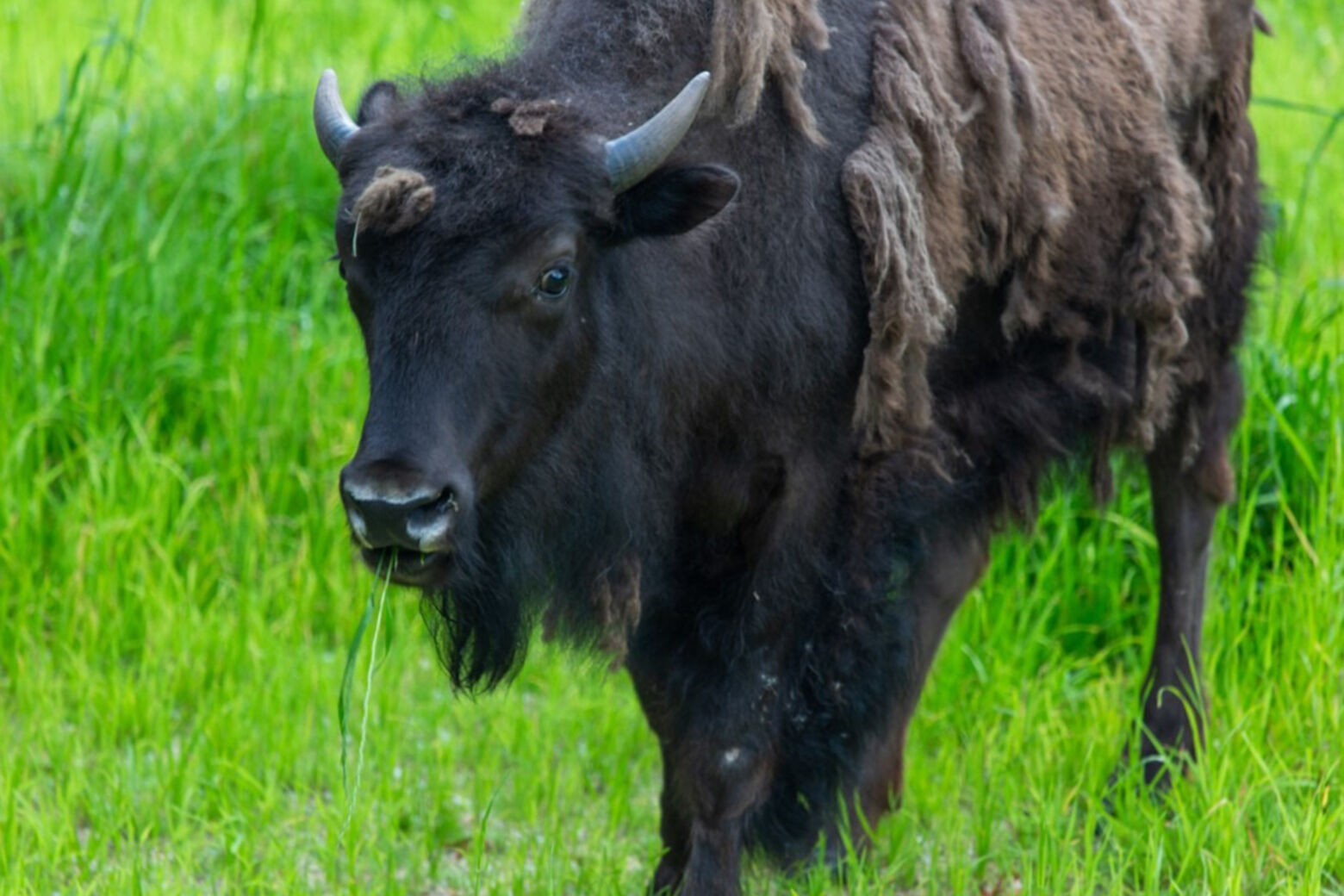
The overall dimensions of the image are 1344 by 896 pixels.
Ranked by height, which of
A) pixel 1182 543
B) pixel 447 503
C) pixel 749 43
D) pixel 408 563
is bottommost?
pixel 1182 543

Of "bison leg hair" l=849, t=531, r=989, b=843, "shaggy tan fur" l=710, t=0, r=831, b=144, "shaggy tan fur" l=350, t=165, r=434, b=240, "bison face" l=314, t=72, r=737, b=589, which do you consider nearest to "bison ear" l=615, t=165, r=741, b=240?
"bison face" l=314, t=72, r=737, b=589

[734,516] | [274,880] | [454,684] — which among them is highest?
Answer: [734,516]

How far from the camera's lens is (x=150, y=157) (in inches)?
239

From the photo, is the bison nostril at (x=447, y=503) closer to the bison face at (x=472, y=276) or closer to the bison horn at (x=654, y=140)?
the bison face at (x=472, y=276)

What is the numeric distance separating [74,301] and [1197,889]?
3638 mm

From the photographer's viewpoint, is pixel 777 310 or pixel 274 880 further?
pixel 274 880

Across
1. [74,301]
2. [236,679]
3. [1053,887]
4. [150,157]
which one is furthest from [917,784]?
[150,157]

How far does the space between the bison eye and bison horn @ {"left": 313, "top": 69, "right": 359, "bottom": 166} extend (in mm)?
472

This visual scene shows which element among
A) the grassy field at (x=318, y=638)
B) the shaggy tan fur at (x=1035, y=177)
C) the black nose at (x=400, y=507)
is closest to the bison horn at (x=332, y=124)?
the grassy field at (x=318, y=638)

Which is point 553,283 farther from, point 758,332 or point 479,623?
point 479,623

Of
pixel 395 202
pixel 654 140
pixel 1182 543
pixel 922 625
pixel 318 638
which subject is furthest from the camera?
pixel 318 638

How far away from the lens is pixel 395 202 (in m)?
2.92

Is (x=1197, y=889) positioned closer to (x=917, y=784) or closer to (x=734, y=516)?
(x=917, y=784)

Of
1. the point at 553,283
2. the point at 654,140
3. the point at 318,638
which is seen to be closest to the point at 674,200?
the point at 654,140
